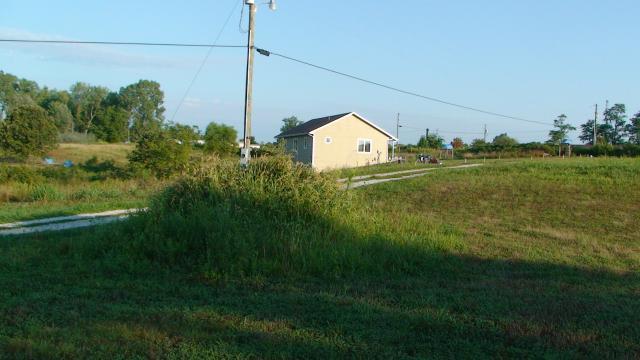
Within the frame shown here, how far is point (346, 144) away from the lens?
4581cm

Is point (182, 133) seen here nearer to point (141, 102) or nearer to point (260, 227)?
point (260, 227)

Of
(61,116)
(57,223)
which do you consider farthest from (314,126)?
(61,116)

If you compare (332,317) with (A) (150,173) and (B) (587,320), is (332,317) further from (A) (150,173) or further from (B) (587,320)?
(A) (150,173)

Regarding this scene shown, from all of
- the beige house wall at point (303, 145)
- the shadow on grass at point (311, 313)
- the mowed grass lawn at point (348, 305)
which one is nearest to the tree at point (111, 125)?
the beige house wall at point (303, 145)

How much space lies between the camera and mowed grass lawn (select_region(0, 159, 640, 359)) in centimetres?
519

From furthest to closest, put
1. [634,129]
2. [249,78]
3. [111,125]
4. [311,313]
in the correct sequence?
[111,125] → [634,129] → [249,78] → [311,313]

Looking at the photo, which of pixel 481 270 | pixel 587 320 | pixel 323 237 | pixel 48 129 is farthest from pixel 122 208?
pixel 48 129

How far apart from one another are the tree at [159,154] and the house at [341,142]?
341 inches

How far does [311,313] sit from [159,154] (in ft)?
112

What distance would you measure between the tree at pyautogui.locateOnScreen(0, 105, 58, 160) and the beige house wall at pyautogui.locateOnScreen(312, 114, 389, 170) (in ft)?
98.3

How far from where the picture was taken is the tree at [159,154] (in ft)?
126

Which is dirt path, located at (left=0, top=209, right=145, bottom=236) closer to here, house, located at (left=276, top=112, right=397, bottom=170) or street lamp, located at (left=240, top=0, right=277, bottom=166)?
street lamp, located at (left=240, top=0, right=277, bottom=166)

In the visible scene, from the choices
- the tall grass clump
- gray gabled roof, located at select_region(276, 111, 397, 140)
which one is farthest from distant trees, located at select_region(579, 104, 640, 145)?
the tall grass clump

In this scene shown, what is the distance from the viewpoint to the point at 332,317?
6164mm
